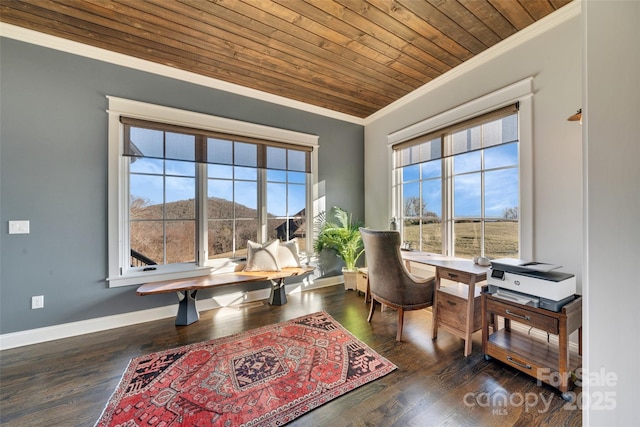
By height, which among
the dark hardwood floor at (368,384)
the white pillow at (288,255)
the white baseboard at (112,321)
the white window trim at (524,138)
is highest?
the white window trim at (524,138)

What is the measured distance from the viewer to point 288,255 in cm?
322

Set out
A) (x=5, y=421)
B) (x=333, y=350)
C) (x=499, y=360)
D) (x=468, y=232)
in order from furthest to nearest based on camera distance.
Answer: (x=468, y=232), (x=333, y=350), (x=499, y=360), (x=5, y=421)

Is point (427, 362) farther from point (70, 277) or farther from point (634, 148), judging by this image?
point (70, 277)

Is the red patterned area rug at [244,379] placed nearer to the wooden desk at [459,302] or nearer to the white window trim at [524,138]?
the wooden desk at [459,302]

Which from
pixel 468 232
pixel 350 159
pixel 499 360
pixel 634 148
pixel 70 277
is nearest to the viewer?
pixel 634 148

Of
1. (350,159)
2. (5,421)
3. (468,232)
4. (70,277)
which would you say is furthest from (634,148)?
(70,277)

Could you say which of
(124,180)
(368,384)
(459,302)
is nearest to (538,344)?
(459,302)

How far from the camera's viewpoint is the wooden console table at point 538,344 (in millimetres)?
1462

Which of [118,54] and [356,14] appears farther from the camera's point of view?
[118,54]

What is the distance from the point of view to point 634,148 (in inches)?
24.5

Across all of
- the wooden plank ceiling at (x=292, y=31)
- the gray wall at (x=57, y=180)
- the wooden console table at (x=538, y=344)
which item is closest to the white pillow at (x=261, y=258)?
the gray wall at (x=57, y=180)

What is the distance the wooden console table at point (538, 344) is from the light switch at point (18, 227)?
13.0ft

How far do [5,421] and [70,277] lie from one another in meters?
1.24

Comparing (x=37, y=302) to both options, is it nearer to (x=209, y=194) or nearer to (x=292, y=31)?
(x=209, y=194)
